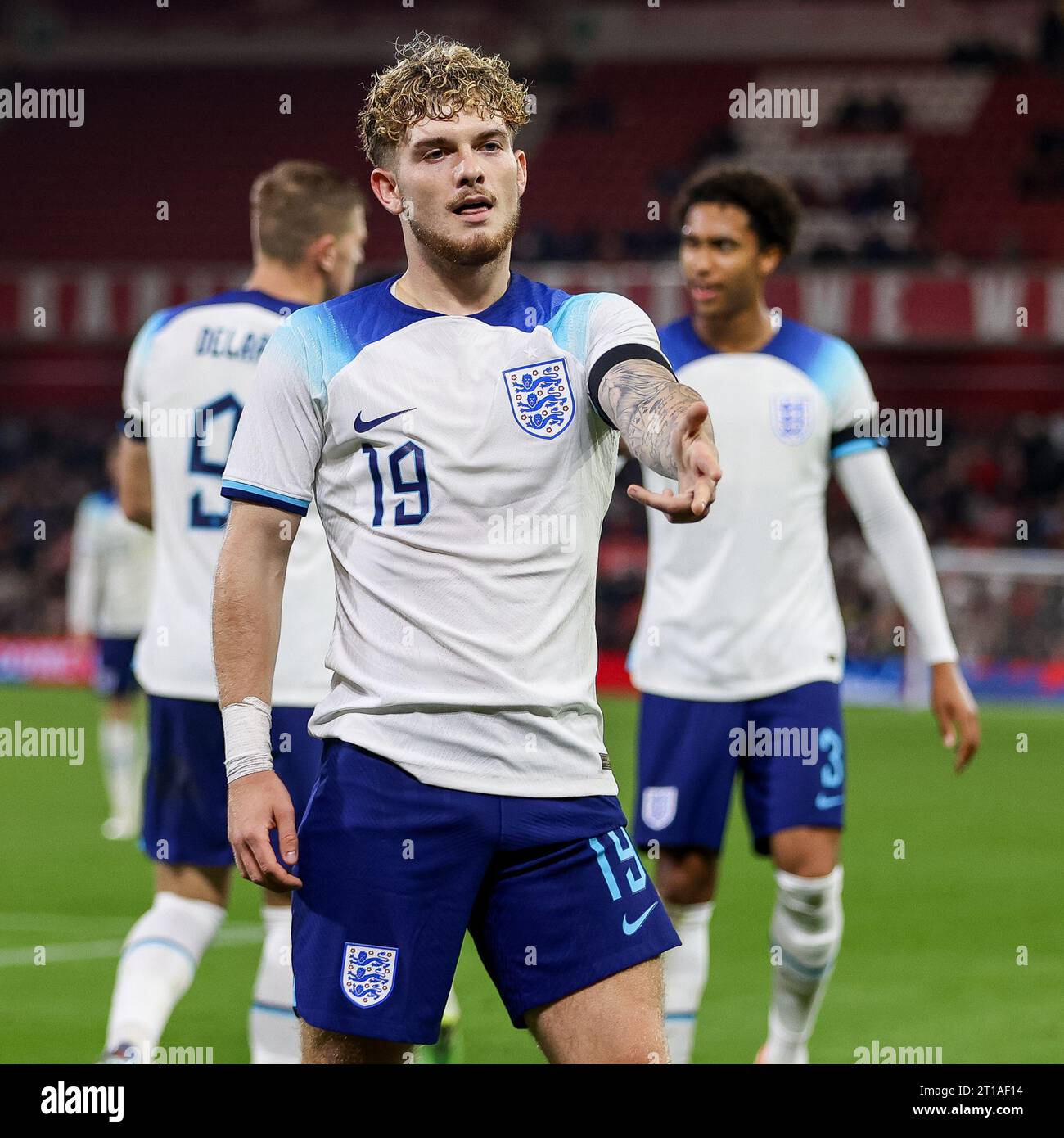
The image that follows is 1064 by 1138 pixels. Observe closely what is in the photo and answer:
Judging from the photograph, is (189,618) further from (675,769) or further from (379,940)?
(379,940)

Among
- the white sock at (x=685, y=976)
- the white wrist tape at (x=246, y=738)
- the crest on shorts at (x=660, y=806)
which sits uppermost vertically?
the white wrist tape at (x=246, y=738)

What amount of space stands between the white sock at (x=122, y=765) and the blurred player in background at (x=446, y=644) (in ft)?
26.8

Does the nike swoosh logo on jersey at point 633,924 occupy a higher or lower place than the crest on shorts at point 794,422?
lower

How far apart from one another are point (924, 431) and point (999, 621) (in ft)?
25.1

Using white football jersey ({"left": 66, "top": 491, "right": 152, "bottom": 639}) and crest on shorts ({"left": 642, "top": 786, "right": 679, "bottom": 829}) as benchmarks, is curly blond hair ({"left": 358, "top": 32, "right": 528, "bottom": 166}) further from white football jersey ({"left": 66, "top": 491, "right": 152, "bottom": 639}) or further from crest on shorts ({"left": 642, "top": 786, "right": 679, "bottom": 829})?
white football jersey ({"left": 66, "top": 491, "right": 152, "bottom": 639})

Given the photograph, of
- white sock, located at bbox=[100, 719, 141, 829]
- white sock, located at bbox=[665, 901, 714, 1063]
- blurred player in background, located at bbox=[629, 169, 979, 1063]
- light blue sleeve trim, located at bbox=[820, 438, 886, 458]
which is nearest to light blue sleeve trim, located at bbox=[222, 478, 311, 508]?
blurred player in background, located at bbox=[629, 169, 979, 1063]

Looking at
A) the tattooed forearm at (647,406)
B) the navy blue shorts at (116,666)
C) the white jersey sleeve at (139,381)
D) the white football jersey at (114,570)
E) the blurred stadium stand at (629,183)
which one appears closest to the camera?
the tattooed forearm at (647,406)

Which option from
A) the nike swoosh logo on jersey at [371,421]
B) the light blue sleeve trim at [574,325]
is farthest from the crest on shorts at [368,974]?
the light blue sleeve trim at [574,325]

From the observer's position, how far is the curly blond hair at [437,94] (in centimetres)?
313

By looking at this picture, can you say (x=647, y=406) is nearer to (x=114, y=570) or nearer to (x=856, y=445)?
(x=856, y=445)

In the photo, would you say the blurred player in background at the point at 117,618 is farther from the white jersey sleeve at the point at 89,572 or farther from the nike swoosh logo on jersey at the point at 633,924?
the nike swoosh logo on jersey at the point at 633,924

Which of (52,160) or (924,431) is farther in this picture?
(52,160)
